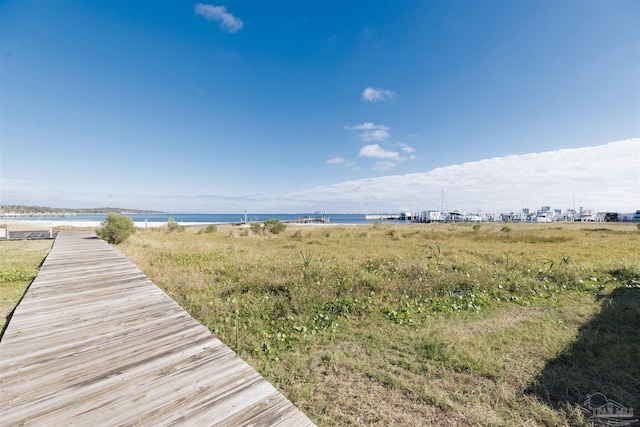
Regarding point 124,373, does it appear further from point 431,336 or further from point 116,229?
point 116,229

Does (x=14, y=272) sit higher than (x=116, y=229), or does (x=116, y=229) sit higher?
(x=116, y=229)

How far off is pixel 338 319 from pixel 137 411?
3.98m

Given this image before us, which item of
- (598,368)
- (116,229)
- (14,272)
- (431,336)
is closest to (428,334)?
(431,336)

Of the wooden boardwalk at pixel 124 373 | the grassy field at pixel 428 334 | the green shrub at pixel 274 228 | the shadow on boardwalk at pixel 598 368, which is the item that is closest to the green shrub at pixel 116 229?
the grassy field at pixel 428 334

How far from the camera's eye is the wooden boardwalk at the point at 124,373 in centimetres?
225

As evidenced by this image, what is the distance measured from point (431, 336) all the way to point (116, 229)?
20.1 metres

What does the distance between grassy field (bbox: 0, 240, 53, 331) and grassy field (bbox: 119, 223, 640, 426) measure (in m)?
3.18

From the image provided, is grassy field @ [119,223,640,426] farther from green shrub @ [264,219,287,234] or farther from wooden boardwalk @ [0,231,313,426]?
green shrub @ [264,219,287,234]

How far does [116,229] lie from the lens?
55.0 ft

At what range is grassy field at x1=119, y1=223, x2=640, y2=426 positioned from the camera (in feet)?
10.2

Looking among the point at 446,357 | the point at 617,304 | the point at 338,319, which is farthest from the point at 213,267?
the point at 617,304

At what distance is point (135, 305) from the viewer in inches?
199

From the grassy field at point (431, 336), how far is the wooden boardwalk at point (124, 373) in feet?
2.83

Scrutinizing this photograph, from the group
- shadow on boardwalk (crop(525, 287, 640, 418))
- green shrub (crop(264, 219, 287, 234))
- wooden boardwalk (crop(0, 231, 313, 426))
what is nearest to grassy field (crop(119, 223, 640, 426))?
shadow on boardwalk (crop(525, 287, 640, 418))
